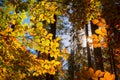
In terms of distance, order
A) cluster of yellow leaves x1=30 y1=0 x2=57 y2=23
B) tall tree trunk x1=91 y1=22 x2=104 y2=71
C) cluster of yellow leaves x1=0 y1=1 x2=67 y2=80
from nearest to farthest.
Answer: cluster of yellow leaves x1=0 y1=1 x2=67 y2=80 → cluster of yellow leaves x1=30 y1=0 x2=57 y2=23 → tall tree trunk x1=91 y1=22 x2=104 y2=71

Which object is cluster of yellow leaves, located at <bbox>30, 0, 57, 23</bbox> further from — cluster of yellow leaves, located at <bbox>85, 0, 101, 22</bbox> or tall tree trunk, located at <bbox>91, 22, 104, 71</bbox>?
tall tree trunk, located at <bbox>91, 22, 104, 71</bbox>

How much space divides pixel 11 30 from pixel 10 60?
26.2 inches

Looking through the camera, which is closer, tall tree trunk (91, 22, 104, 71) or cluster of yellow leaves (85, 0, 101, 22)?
cluster of yellow leaves (85, 0, 101, 22)

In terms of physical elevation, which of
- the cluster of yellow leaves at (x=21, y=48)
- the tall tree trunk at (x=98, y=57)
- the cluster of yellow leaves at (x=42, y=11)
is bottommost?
the tall tree trunk at (x=98, y=57)

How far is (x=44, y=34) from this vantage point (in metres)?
4.45

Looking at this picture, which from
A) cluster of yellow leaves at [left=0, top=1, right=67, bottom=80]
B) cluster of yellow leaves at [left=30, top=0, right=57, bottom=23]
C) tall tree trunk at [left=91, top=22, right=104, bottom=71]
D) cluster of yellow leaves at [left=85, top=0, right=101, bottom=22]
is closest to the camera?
cluster of yellow leaves at [left=0, top=1, right=67, bottom=80]

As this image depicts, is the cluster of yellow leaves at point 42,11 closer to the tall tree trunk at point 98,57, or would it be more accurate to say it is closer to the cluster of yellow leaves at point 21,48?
the cluster of yellow leaves at point 21,48

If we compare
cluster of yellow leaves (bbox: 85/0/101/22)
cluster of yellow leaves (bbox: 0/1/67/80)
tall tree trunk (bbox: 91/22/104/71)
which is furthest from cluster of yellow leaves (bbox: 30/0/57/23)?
tall tree trunk (bbox: 91/22/104/71)

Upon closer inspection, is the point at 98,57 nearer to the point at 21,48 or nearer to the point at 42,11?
the point at 42,11

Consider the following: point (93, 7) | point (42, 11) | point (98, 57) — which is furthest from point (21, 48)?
point (98, 57)

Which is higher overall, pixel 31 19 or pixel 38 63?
pixel 31 19

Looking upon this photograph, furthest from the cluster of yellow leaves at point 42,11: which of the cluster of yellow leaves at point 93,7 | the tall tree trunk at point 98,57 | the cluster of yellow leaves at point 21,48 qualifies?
the tall tree trunk at point 98,57

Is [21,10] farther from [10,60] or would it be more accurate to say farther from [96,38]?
[96,38]

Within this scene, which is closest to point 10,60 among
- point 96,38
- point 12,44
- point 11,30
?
point 12,44
